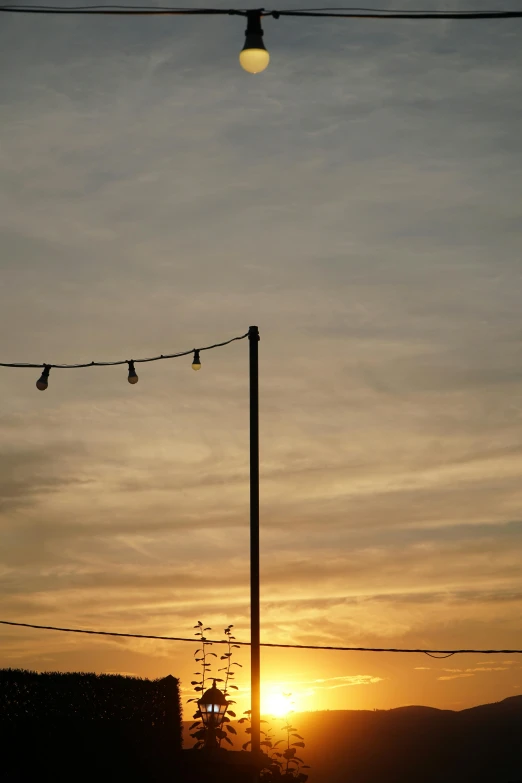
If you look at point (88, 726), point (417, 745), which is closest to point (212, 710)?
point (88, 726)

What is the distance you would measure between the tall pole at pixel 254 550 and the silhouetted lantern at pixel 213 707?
16.3ft

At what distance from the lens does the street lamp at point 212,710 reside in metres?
20.2

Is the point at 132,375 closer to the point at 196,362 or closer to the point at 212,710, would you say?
the point at 196,362

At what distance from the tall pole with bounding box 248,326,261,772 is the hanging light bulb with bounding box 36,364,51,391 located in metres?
3.43

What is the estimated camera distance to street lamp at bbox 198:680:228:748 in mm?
20172

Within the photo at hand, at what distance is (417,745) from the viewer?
122 metres

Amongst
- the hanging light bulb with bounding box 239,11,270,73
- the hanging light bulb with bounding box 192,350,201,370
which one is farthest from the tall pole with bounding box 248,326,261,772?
the hanging light bulb with bounding box 239,11,270,73

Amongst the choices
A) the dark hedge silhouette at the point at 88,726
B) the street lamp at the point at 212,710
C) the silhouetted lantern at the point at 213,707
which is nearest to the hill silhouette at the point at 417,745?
the dark hedge silhouette at the point at 88,726

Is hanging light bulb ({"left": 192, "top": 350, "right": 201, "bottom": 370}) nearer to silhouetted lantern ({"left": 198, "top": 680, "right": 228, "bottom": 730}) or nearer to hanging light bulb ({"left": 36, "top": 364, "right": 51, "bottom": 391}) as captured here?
hanging light bulb ({"left": 36, "top": 364, "right": 51, "bottom": 391})

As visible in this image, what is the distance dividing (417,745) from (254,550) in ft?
375

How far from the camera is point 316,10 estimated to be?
9.72 metres

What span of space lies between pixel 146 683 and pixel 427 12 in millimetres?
15614

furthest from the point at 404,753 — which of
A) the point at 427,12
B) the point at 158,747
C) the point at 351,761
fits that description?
the point at 427,12

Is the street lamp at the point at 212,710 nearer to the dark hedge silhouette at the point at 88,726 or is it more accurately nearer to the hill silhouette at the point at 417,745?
the dark hedge silhouette at the point at 88,726
